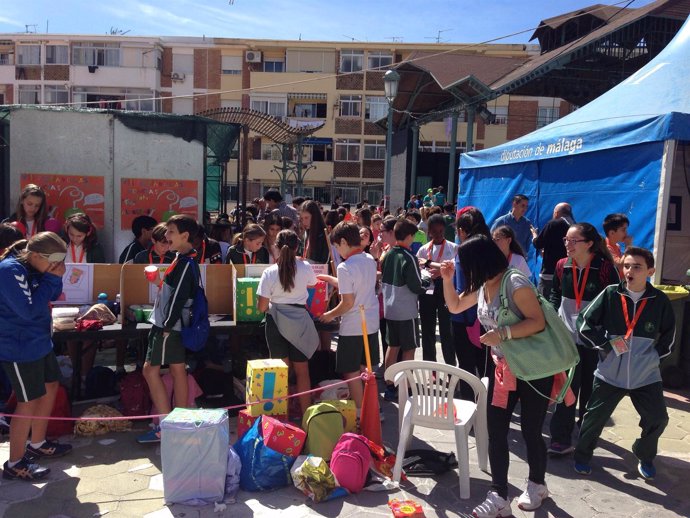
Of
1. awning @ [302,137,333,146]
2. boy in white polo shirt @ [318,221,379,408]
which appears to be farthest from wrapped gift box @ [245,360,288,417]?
awning @ [302,137,333,146]

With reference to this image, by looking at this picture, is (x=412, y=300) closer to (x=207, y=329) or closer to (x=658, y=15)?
(x=207, y=329)

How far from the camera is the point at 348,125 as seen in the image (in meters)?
38.4

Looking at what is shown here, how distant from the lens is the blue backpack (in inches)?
173

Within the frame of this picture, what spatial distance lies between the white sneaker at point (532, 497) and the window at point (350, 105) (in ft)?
119

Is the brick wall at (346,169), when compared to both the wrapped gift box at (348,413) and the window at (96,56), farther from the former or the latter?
the wrapped gift box at (348,413)

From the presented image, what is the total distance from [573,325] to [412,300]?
1.35 m

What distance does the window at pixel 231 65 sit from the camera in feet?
130

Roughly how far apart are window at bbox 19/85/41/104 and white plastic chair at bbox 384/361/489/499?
43.1 meters

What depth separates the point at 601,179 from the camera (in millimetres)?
7609

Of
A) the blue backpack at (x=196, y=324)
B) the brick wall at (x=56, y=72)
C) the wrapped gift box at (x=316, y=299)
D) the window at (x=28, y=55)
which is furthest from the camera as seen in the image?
the window at (x=28, y=55)

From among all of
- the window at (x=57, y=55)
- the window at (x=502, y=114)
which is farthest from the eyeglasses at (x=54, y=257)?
the window at (x=57, y=55)

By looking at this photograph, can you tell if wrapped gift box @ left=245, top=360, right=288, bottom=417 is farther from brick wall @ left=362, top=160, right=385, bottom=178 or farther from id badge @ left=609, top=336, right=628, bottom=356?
brick wall @ left=362, top=160, right=385, bottom=178

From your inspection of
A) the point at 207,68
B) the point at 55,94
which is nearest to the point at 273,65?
the point at 207,68

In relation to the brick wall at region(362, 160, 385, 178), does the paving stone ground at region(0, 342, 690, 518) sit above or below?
below
